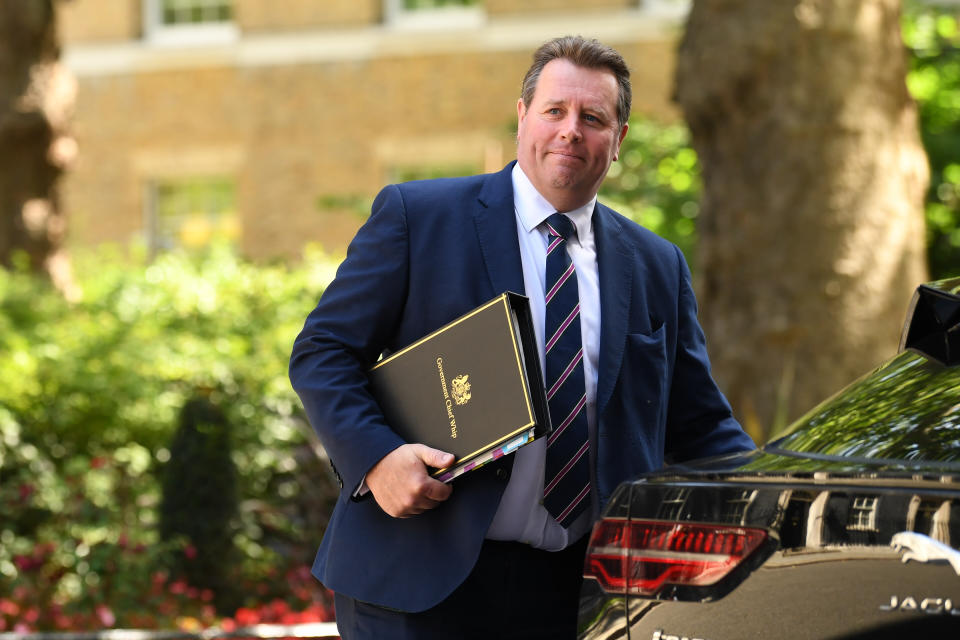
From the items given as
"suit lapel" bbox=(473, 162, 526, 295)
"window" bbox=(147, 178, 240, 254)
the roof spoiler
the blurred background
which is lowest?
"window" bbox=(147, 178, 240, 254)

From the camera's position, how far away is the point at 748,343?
630 centimetres

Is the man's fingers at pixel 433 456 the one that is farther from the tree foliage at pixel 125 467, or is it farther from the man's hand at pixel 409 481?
the tree foliage at pixel 125 467

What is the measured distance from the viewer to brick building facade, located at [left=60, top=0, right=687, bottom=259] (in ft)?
56.1

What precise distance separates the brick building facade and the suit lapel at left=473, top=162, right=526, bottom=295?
13.7 metres

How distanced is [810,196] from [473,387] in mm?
3978

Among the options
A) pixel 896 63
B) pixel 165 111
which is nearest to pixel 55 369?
pixel 896 63

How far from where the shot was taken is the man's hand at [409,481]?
2.55 metres

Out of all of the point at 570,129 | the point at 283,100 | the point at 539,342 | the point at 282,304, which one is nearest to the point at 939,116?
the point at 282,304

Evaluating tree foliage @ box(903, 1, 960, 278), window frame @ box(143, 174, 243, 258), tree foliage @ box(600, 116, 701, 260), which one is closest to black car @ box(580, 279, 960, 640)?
tree foliage @ box(600, 116, 701, 260)

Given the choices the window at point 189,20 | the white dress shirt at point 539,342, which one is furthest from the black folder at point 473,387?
the window at point 189,20

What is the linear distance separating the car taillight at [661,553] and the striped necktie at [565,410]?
271 millimetres

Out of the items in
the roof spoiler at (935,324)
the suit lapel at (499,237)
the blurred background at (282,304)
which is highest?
the suit lapel at (499,237)

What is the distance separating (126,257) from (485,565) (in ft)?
53.8

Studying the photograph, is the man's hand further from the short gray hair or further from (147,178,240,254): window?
(147,178,240,254): window
